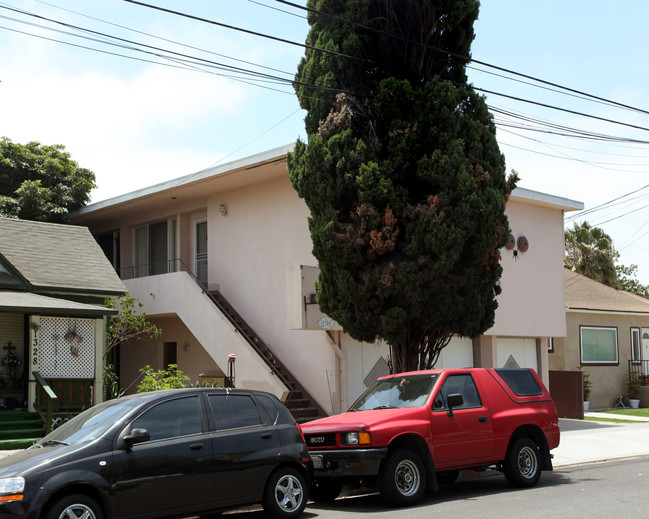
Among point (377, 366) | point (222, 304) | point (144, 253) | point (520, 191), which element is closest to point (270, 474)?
point (377, 366)

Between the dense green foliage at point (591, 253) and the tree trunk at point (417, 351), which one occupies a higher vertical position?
the dense green foliage at point (591, 253)

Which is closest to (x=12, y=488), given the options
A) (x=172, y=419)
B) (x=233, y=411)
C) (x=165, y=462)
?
(x=165, y=462)

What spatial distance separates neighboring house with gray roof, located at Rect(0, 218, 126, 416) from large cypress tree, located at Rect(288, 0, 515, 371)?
6.09 m

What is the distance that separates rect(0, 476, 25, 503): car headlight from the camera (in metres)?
7.09

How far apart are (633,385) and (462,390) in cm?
2065

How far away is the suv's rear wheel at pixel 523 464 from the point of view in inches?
439

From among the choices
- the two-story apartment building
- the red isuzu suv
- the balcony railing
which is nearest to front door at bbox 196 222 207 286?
the two-story apartment building

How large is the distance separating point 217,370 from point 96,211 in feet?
24.0

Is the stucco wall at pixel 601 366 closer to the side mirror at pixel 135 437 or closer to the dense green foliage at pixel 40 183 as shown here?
the dense green foliage at pixel 40 183

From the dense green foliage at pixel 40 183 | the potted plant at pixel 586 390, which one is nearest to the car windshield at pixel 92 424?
the dense green foliage at pixel 40 183

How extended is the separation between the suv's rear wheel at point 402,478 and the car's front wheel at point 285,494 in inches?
44.7

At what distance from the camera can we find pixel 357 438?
9.86 meters

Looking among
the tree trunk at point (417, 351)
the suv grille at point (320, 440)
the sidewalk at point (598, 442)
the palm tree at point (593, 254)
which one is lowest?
the sidewalk at point (598, 442)

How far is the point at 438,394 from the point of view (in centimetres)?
1069
